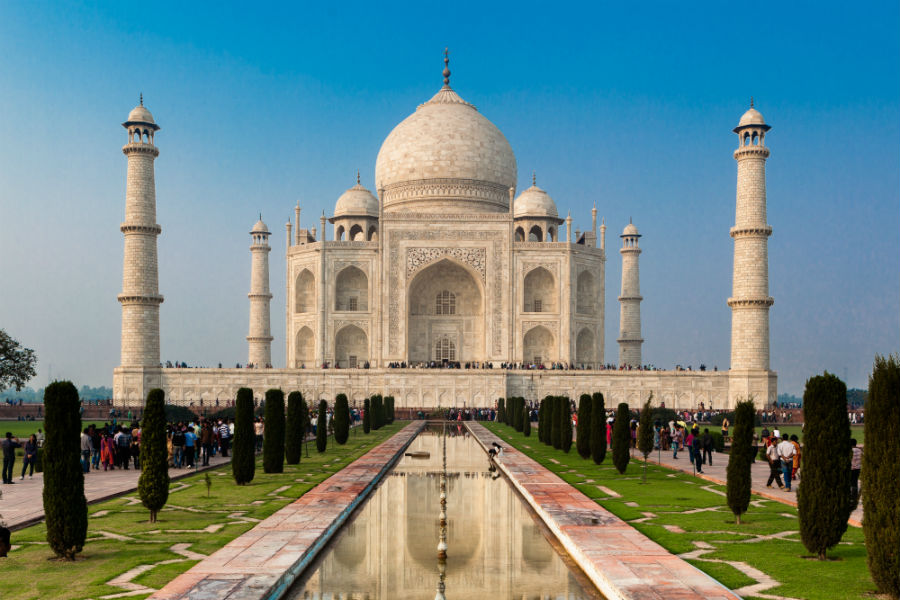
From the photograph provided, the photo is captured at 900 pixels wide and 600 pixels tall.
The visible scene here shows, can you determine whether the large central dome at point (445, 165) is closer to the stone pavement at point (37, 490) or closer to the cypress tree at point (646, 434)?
the stone pavement at point (37, 490)

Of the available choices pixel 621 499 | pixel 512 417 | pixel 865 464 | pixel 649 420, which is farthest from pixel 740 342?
pixel 865 464

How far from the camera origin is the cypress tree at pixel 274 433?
48.6 ft

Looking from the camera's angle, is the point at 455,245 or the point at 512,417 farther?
the point at 455,245

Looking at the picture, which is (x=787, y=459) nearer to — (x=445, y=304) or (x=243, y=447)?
(x=243, y=447)

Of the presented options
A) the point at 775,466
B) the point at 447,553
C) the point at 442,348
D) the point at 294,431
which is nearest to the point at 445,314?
the point at 442,348

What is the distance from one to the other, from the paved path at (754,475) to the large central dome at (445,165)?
24.5 metres

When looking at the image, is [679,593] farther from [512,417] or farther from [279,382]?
[279,382]

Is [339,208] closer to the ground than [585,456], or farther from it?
farther from it

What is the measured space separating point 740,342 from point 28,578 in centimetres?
3116

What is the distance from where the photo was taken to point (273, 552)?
26.0 ft

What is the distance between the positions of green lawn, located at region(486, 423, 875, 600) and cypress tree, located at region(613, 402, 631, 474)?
0.71 feet

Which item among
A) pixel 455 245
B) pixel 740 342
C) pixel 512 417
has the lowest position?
pixel 512 417

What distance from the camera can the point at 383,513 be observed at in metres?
10.9

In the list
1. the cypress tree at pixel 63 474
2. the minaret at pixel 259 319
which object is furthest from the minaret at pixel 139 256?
the cypress tree at pixel 63 474
